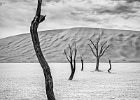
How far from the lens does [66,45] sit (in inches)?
5792

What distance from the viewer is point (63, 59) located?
123688 millimetres

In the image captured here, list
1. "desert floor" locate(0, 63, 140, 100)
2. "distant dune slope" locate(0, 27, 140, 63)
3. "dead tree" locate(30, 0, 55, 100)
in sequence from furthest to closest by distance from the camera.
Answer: "distant dune slope" locate(0, 27, 140, 63), "desert floor" locate(0, 63, 140, 100), "dead tree" locate(30, 0, 55, 100)

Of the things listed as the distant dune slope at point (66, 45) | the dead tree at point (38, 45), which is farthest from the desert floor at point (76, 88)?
the distant dune slope at point (66, 45)

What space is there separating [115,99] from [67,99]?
103 inches

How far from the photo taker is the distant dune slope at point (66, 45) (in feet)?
420

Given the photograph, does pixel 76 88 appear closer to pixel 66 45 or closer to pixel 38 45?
pixel 38 45

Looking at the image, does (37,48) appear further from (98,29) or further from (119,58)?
(98,29)

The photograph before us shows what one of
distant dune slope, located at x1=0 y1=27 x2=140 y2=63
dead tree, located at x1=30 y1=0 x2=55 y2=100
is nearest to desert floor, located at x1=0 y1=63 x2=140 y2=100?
dead tree, located at x1=30 y1=0 x2=55 y2=100

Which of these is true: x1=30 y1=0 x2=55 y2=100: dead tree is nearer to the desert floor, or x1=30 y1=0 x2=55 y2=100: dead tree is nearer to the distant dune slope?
the desert floor

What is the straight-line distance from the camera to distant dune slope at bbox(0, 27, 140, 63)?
12794cm

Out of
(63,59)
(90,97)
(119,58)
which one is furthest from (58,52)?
(90,97)

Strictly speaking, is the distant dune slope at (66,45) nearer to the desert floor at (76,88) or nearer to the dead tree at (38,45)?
the desert floor at (76,88)

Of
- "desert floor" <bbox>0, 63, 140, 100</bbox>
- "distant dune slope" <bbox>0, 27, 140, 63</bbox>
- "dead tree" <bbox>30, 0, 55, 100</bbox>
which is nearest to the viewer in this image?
"dead tree" <bbox>30, 0, 55, 100</bbox>

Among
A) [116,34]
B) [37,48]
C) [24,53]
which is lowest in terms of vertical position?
[24,53]
